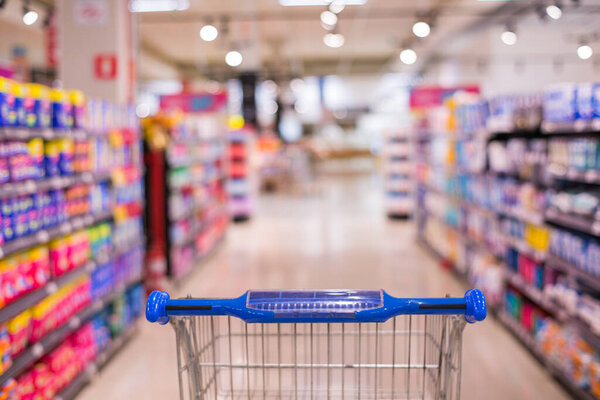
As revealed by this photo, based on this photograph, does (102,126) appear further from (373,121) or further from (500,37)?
(373,121)

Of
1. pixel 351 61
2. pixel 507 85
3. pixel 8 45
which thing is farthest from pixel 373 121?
pixel 8 45

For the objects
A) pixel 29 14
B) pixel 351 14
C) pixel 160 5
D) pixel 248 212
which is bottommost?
pixel 248 212

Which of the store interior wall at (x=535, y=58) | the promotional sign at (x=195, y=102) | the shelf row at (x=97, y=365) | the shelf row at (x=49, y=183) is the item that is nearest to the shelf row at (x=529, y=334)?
the shelf row at (x=97, y=365)

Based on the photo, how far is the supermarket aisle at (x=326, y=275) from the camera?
4.20 metres

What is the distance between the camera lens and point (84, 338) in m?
4.16

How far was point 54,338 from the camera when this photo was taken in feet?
11.9

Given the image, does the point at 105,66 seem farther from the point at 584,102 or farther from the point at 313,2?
the point at 313,2

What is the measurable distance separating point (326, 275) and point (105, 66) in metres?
3.68

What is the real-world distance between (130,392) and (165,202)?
280cm

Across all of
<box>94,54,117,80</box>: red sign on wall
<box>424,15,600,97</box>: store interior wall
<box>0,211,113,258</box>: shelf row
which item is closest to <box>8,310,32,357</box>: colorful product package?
<box>0,211,113,258</box>: shelf row

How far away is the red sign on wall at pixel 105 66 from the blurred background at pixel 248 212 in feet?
0.05

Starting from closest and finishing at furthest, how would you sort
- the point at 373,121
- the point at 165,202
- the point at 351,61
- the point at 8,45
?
the point at 165,202, the point at 8,45, the point at 351,61, the point at 373,121

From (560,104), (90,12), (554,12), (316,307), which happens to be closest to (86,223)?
(90,12)

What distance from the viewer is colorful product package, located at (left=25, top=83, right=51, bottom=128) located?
343cm
